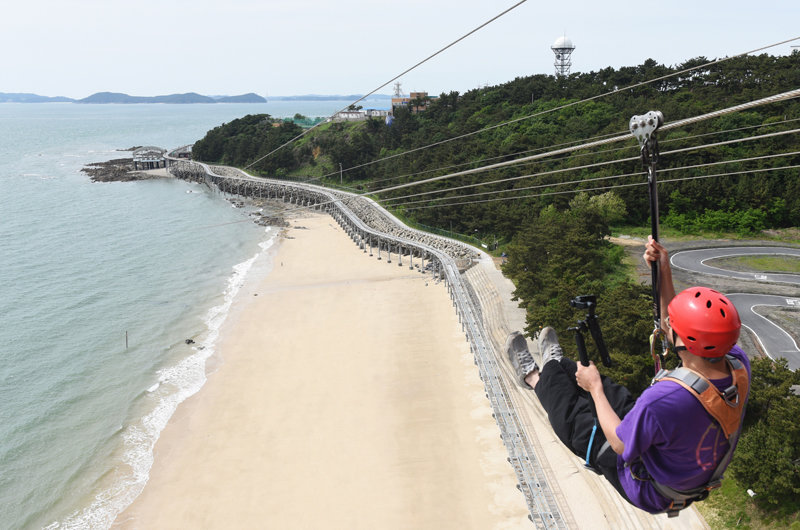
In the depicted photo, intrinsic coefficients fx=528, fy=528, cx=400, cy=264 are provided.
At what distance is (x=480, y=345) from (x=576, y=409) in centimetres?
1839

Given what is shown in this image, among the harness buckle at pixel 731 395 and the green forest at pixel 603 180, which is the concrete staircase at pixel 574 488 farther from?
the harness buckle at pixel 731 395

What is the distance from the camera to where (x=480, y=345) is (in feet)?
74.7

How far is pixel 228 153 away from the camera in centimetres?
9538

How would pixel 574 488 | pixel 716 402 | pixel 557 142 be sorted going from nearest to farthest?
pixel 716 402
pixel 574 488
pixel 557 142

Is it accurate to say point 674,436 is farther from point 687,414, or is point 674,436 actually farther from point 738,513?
point 738,513

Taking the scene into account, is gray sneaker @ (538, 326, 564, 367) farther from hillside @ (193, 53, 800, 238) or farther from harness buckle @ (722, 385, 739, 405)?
hillside @ (193, 53, 800, 238)

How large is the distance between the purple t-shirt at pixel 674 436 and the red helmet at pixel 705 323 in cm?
25

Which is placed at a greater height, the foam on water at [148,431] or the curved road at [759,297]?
the curved road at [759,297]

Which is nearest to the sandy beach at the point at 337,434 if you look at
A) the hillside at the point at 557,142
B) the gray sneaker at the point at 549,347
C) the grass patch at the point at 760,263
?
the hillside at the point at 557,142

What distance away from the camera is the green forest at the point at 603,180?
14.9 m

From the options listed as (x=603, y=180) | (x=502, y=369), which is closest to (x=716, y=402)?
(x=502, y=369)

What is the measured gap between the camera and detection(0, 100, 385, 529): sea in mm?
19812

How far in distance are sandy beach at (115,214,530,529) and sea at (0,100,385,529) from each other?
169 cm

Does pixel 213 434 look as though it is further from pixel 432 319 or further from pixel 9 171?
pixel 9 171
